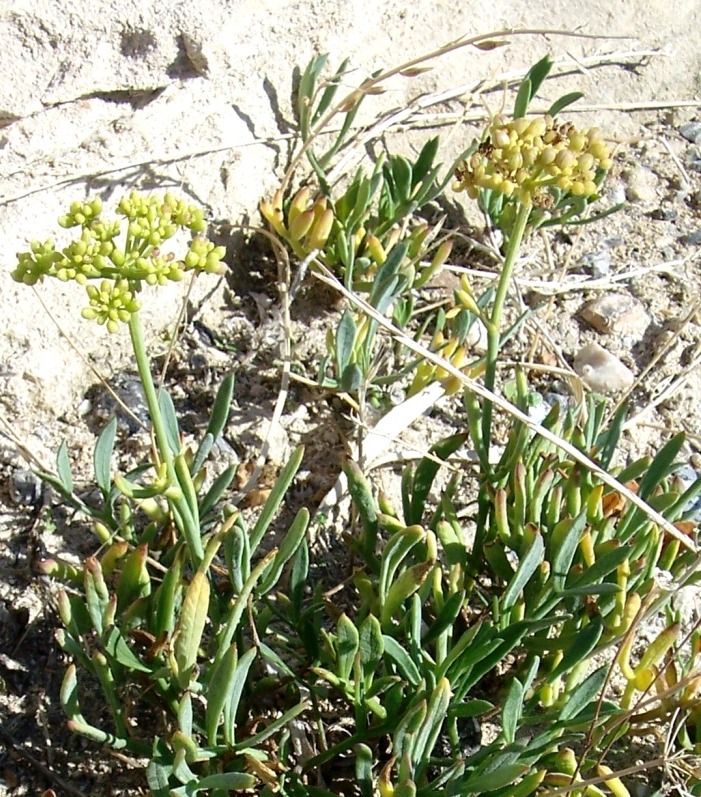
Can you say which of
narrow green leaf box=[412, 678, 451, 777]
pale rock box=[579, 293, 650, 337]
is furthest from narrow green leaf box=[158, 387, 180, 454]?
pale rock box=[579, 293, 650, 337]

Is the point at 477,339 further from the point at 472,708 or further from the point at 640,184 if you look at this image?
the point at 472,708

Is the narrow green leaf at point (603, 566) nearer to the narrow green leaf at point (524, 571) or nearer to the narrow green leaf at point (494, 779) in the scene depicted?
the narrow green leaf at point (524, 571)

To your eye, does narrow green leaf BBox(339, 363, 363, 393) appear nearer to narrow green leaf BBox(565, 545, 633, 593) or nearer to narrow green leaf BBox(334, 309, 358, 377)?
narrow green leaf BBox(334, 309, 358, 377)

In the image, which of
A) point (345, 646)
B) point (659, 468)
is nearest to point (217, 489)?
point (345, 646)

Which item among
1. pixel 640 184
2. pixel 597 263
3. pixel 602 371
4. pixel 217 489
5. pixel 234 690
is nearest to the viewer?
pixel 234 690

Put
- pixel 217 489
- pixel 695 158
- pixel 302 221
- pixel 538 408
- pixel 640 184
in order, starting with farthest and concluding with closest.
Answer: pixel 695 158 → pixel 640 184 → pixel 538 408 → pixel 302 221 → pixel 217 489

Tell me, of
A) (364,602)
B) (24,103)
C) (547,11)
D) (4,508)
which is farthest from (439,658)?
A: (547,11)

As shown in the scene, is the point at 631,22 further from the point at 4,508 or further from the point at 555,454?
the point at 4,508
